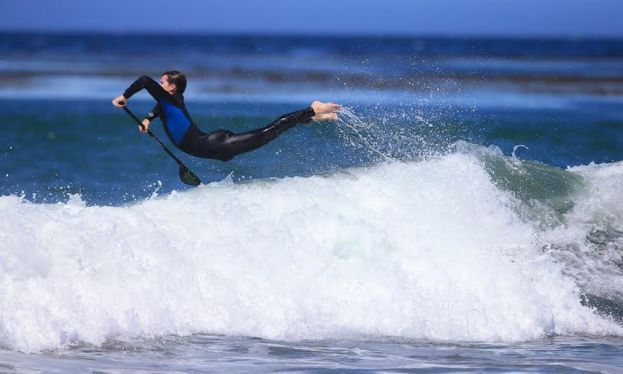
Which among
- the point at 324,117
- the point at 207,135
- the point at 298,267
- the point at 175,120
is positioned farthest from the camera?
the point at 207,135

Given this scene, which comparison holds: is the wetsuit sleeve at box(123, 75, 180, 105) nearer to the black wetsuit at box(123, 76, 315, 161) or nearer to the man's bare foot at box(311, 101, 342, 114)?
the black wetsuit at box(123, 76, 315, 161)

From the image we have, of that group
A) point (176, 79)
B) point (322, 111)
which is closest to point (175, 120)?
point (176, 79)

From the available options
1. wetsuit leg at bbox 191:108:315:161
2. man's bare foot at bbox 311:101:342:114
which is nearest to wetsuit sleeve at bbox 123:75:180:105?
wetsuit leg at bbox 191:108:315:161

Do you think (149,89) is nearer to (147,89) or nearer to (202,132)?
(147,89)

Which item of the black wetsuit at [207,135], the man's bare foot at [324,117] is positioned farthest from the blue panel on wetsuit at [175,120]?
the man's bare foot at [324,117]

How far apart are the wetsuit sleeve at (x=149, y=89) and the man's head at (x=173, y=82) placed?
112mm

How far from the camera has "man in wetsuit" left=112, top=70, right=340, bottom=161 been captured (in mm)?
11516

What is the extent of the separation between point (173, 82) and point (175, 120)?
0.40 metres

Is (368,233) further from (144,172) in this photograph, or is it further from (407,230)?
(144,172)

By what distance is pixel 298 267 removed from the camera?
10.7 meters

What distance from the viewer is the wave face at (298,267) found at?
961 cm

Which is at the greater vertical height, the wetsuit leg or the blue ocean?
the wetsuit leg

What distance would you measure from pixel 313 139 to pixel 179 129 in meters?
7.73

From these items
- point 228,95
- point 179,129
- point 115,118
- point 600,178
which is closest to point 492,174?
point 600,178
